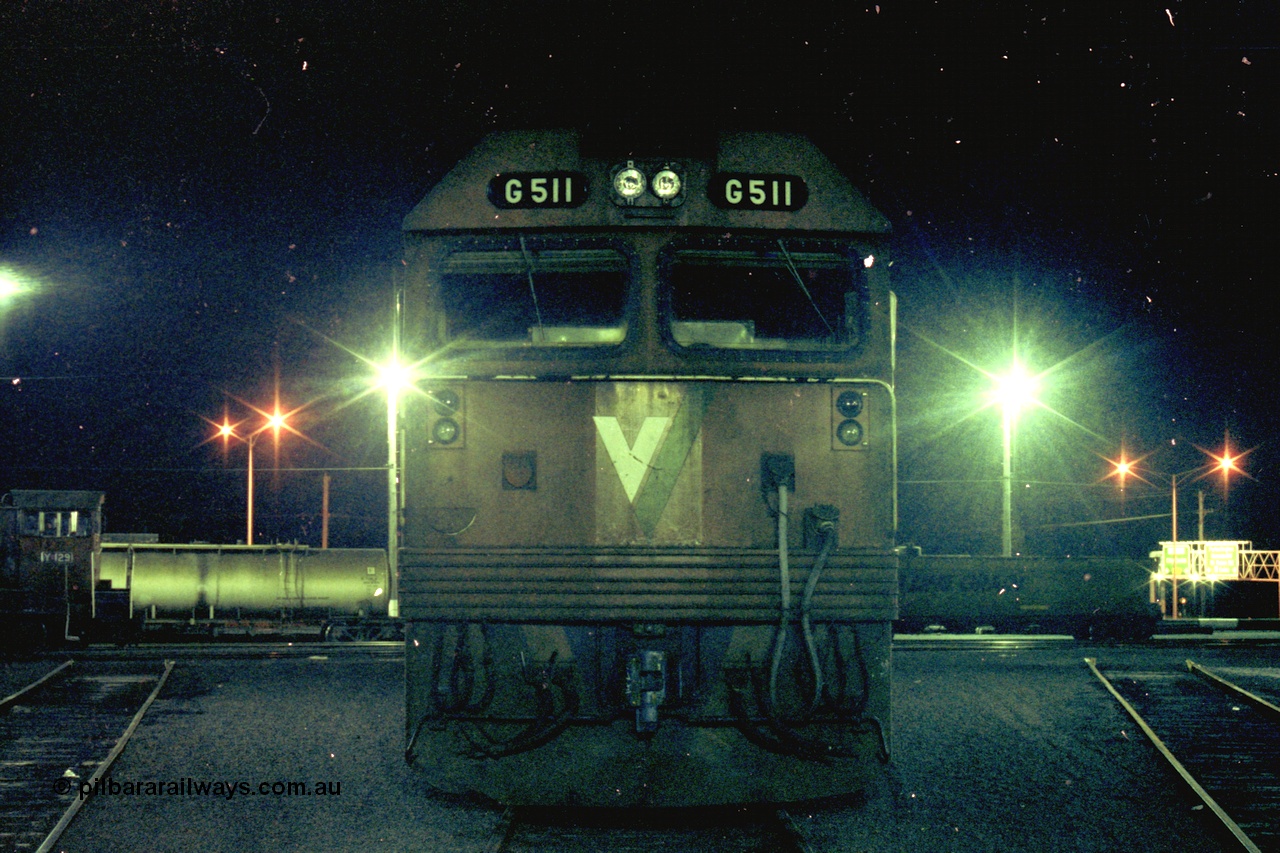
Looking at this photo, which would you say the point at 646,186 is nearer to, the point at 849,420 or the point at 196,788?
the point at 849,420

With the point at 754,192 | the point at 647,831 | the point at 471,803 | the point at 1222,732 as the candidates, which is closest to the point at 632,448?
the point at 754,192

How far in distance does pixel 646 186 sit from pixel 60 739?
21.6 ft

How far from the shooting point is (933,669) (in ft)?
39.7

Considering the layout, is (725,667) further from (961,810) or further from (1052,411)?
(1052,411)

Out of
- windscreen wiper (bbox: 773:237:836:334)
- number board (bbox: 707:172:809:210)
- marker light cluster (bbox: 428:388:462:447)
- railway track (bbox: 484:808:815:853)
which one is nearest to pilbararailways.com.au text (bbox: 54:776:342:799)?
railway track (bbox: 484:808:815:853)

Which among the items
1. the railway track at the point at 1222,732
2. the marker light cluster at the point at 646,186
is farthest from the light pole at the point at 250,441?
the marker light cluster at the point at 646,186

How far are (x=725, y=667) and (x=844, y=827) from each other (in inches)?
47.1

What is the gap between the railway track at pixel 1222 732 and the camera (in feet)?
20.5

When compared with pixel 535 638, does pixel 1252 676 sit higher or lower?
lower

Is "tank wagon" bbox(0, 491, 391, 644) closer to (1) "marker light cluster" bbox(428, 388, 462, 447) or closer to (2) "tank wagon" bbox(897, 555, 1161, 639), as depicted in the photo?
(2) "tank wagon" bbox(897, 555, 1161, 639)

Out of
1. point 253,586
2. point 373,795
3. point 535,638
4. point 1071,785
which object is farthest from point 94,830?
point 253,586

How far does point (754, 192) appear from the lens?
5750 mm

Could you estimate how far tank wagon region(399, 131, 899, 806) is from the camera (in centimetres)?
543

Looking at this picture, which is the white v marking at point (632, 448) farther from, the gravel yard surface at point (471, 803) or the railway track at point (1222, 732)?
the railway track at point (1222, 732)
